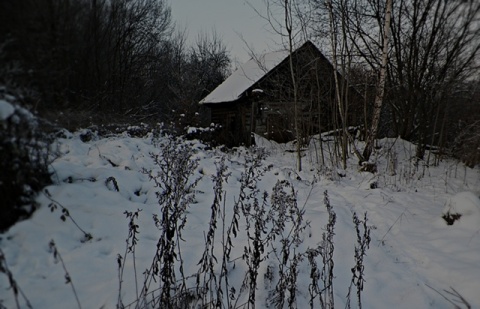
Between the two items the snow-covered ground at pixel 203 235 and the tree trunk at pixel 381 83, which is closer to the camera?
the snow-covered ground at pixel 203 235

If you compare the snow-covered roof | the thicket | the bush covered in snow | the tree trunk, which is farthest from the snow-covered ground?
the snow-covered roof

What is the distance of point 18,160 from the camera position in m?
0.88

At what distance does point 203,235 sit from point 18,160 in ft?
7.35

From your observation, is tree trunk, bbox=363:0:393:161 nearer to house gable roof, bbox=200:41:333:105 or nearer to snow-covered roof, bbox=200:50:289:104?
house gable roof, bbox=200:41:333:105

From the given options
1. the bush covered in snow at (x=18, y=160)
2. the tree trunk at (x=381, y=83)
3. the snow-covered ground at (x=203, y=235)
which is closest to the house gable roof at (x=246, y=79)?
the tree trunk at (x=381, y=83)

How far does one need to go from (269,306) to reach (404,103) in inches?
368

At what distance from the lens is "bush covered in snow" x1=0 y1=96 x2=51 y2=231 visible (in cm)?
83

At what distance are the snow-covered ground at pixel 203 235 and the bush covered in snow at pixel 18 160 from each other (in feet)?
0.15

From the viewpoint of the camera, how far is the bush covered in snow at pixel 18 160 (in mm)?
832

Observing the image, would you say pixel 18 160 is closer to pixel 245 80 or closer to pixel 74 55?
pixel 74 55

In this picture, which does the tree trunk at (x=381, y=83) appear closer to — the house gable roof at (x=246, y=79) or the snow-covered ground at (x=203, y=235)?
the snow-covered ground at (x=203, y=235)

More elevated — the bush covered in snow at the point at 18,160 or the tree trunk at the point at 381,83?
the tree trunk at the point at 381,83

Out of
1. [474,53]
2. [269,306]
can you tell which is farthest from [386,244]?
[474,53]

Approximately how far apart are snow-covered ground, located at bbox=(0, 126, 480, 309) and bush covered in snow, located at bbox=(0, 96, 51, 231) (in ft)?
0.15
